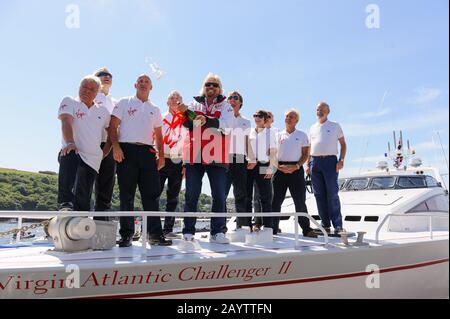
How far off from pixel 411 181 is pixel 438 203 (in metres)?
0.88

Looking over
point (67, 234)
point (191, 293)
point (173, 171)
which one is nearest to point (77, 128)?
point (67, 234)

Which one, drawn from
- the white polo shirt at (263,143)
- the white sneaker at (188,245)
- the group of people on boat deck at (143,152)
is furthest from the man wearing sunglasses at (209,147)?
the white polo shirt at (263,143)

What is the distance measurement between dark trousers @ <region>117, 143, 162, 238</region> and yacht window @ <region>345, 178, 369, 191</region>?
220 inches

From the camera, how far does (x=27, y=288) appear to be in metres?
2.99

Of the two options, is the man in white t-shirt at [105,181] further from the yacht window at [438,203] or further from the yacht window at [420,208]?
the yacht window at [438,203]

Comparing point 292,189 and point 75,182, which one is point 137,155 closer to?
point 75,182

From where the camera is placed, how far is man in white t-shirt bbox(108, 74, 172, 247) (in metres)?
4.25

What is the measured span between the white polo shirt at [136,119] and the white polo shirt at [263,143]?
1744 millimetres

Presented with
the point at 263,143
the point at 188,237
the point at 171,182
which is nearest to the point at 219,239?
the point at 188,237

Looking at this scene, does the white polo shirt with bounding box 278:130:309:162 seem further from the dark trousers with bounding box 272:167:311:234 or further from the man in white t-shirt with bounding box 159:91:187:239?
the man in white t-shirt with bounding box 159:91:187:239

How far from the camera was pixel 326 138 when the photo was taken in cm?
583

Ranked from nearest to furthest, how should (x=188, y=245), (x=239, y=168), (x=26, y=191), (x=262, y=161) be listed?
(x=188, y=245), (x=239, y=168), (x=262, y=161), (x=26, y=191)
